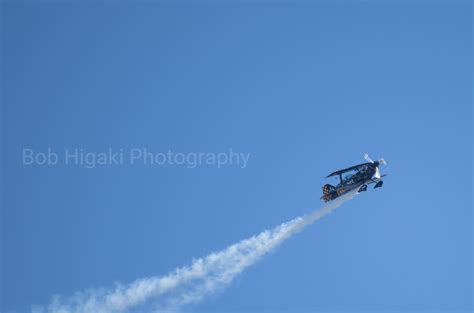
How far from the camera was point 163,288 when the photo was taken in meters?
167

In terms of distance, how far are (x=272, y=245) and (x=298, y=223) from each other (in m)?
5.88

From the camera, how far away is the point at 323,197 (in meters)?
168

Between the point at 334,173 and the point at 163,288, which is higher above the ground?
the point at 334,173

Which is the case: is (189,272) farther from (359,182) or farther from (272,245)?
(359,182)

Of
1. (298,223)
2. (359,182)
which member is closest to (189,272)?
(298,223)

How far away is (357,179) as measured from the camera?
166250 mm

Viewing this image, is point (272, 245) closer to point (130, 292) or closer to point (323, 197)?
point (323, 197)

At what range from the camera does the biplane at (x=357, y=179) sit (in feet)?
541

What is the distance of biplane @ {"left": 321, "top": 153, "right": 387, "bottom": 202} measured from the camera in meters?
165

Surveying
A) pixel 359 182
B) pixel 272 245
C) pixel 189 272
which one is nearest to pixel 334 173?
pixel 359 182

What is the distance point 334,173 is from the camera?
547ft

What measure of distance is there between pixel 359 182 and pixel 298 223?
1210cm

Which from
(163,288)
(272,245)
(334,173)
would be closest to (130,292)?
(163,288)

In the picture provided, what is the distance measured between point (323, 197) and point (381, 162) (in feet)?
34.6
